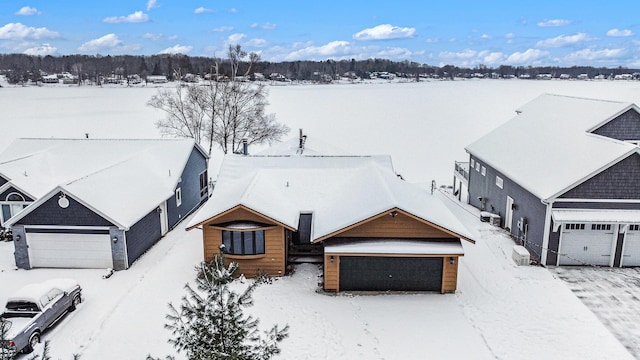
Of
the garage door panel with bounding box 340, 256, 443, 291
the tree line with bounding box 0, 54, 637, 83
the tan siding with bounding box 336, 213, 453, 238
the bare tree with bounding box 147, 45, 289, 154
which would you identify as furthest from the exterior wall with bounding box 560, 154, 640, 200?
the tree line with bounding box 0, 54, 637, 83

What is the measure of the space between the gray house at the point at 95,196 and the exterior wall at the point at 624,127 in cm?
2004

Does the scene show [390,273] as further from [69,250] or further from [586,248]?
[69,250]

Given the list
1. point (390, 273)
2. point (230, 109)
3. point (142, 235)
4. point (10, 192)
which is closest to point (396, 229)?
point (390, 273)

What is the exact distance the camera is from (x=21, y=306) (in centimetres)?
1366

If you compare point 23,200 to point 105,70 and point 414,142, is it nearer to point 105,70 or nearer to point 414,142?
point 414,142

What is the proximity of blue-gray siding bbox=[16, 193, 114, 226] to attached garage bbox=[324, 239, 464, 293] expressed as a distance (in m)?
8.80

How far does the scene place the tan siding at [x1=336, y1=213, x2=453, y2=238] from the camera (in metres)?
16.8

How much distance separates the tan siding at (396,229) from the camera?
16.8 metres

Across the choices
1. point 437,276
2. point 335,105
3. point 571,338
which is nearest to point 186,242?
point 437,276

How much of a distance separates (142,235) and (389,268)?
1038 cm

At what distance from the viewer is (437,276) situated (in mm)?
16531

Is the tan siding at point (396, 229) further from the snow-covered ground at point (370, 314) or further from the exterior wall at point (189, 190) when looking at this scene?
the exterior wall at point (189, 190)

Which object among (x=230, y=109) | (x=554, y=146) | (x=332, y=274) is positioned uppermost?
(x=230, y=109)

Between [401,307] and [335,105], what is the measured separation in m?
66.4
